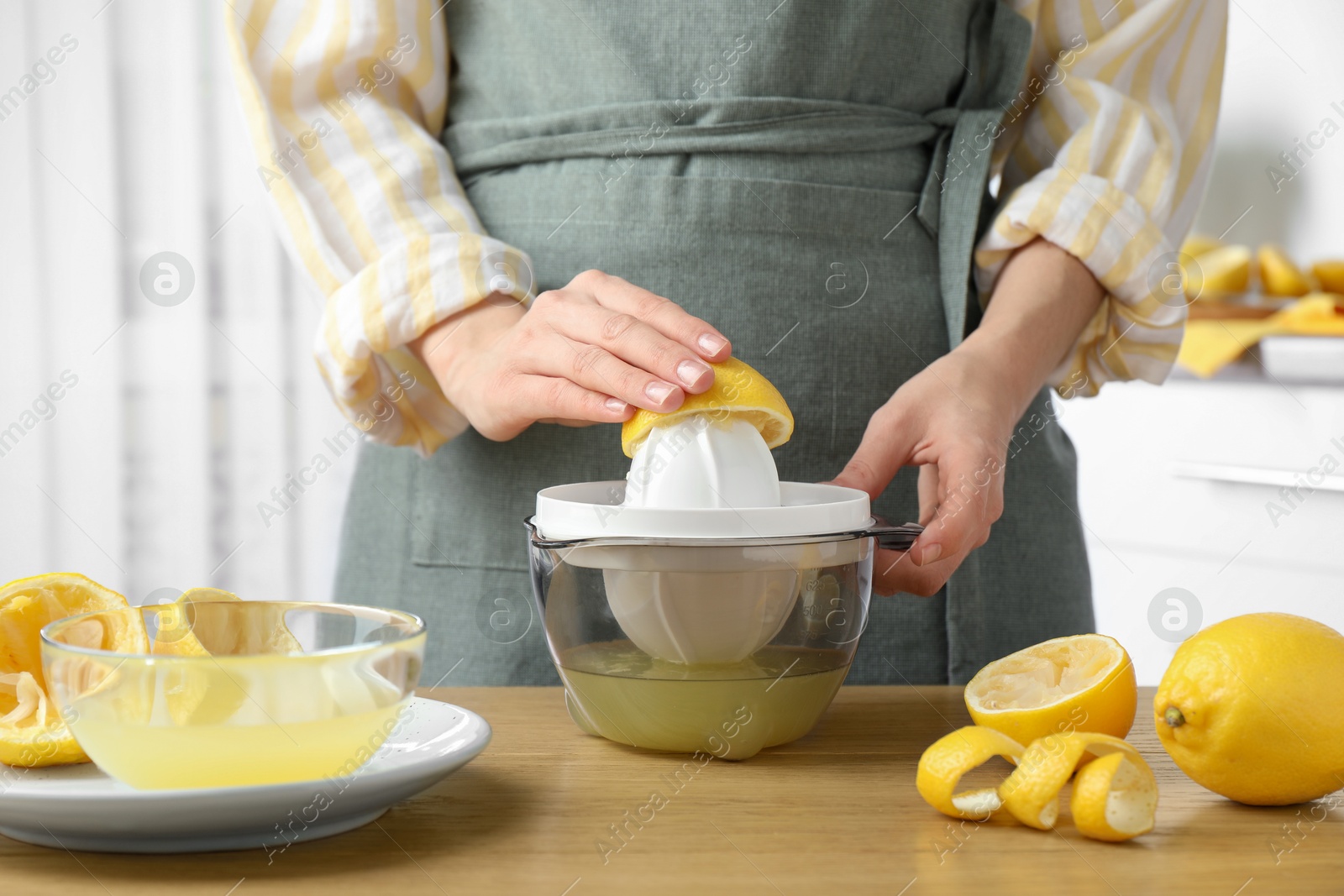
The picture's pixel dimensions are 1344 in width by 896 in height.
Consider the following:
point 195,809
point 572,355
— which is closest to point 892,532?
point 572,355

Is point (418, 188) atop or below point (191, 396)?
atop

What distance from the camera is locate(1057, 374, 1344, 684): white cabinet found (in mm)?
1600

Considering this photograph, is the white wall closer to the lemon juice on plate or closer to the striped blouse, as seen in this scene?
the striped blouse

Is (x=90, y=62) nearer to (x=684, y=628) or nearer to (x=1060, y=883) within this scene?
(x=684, y=628)

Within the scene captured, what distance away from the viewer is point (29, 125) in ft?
5.13

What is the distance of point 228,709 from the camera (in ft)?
1.21

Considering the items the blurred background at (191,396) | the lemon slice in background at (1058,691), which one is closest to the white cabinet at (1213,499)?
the blurred background at (191,396)

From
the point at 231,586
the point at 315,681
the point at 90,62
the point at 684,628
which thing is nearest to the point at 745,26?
the point at 684,628

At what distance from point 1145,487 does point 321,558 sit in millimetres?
1331

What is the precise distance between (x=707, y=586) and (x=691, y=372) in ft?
0.32

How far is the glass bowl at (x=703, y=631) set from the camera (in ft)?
1.57
